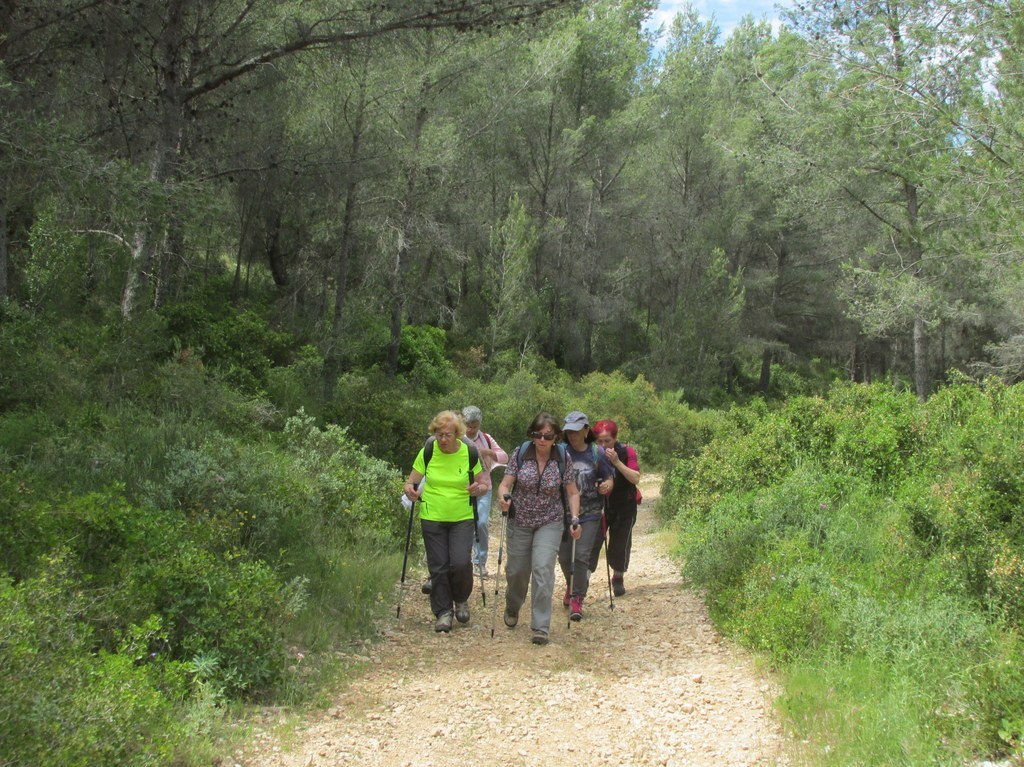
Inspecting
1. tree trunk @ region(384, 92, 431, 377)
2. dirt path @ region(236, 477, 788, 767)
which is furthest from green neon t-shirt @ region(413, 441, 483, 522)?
tree trunk @ region(384, 92, 431, 377)

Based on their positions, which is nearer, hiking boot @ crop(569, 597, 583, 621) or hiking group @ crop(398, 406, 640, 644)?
hiking group @ crop(398, 406, 640, 644)

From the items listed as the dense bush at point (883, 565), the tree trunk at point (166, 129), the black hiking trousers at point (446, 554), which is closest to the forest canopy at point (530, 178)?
the tree trunk at point (166, 129)

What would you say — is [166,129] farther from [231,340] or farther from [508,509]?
[508,509]

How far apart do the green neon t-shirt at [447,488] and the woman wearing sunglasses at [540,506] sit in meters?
0.30

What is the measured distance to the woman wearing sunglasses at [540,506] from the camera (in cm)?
645

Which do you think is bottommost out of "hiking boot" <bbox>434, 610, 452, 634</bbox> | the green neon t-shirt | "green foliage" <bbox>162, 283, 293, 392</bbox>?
"hiking boot" <bbox>434, 610, 452, 634</bbox>

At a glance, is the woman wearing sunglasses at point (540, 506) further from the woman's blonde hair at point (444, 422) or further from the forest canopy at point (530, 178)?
the forest canopy at point (530, 178)

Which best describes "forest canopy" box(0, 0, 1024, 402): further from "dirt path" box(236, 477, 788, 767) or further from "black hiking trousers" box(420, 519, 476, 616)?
"dirt path" box(236, 477, 788, 767)

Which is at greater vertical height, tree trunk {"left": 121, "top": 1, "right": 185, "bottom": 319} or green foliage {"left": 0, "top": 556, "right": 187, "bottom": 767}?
tree trunk {"left": 121, "top": 1, "right": 185, "bottom": 319}

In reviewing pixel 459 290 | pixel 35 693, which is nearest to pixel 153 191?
pixel 35 693

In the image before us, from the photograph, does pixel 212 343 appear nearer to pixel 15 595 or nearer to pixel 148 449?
pixel 148 449

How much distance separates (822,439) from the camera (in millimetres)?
10109

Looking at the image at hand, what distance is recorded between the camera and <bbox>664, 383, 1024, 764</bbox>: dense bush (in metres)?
4.19

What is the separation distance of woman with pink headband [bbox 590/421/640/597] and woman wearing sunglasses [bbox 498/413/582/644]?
1047mm
